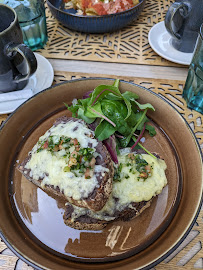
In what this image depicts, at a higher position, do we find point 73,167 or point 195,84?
point 195,84

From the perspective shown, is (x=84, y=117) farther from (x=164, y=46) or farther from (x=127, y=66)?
(x=164, y=46)

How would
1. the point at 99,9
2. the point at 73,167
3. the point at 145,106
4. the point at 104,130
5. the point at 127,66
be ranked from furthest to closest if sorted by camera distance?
the point at 99,9, the point at 127,66, the point at 145,106, the point at 104,130, the point at 73,167

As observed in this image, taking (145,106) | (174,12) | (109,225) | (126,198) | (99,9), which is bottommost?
(109,225)

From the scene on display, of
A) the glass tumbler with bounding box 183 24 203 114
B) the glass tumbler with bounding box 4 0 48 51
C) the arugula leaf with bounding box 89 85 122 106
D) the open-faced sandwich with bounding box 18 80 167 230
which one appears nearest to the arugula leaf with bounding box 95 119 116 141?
the open-faced sandwich with bounding box 18 80 167 230

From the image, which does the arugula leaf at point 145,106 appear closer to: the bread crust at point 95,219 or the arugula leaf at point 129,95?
the arugula leaf at point 129,95

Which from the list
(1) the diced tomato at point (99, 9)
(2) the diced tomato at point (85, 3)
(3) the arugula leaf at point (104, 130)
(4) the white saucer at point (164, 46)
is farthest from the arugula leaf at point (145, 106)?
(2) the diced tomato at point (85, 3)

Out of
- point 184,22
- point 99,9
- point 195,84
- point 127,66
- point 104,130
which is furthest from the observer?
point 99,9

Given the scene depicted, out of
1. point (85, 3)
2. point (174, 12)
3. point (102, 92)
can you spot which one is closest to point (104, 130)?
point (102, 92)
